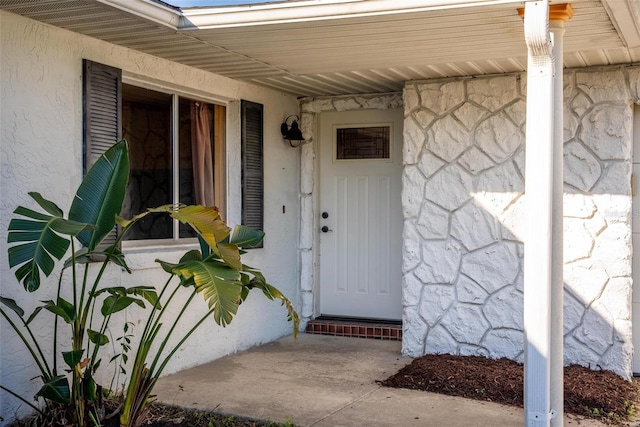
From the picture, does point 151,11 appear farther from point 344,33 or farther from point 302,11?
point 344,33

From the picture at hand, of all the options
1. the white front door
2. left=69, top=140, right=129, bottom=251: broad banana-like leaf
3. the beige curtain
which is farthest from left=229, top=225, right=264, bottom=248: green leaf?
the white front door

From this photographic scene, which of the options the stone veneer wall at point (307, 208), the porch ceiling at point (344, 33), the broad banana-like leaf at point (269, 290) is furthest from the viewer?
the stone veneer wall at point (307, 208)

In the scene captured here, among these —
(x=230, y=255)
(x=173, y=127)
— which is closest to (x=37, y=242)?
(x=230, y=255)

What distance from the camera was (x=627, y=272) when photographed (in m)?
5.97

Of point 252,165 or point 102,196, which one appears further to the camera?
point 252,165

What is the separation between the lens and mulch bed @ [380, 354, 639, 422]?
206 inches

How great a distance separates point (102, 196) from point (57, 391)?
1133 mm

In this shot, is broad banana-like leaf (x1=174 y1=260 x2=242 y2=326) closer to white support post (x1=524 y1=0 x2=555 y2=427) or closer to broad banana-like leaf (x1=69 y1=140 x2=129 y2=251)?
broad banana-like leaf (x1=69 y1=140 x2=129 y2=251)

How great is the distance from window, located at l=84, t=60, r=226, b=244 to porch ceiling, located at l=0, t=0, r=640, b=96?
0.38 meters

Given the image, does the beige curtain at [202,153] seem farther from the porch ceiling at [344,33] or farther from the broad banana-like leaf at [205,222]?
the broad banana-like leaf at [205,222]

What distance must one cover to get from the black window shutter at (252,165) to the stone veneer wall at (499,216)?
1.49 m

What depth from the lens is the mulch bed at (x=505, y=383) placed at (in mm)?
5234

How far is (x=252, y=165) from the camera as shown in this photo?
23.3 feet

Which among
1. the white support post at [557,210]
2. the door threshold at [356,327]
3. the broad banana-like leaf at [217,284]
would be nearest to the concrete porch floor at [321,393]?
the door threshold at [356,327]
